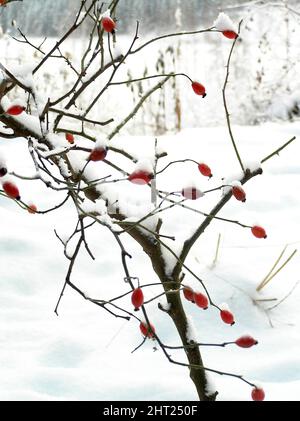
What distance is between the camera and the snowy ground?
6.16 feet

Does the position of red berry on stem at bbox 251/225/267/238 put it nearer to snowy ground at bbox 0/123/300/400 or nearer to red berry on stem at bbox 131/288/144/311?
snowy ground at bbox 0/123/300/400

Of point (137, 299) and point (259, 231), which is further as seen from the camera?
point (259, 231)

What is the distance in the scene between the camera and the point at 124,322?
2.24 meters

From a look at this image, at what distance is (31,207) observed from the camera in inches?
54.3

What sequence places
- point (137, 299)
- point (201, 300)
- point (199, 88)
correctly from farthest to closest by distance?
1. point (199, 88)
2. point (201, 300)
3. point (137, 299)

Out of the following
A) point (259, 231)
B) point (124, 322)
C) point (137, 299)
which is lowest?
point (137, 299)

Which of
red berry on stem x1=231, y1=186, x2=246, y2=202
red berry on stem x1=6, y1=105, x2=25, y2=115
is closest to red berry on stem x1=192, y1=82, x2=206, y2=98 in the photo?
red berry on stem x1=231, y1=186, x2=246, y2=202

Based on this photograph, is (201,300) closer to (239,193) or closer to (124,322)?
(239,193)

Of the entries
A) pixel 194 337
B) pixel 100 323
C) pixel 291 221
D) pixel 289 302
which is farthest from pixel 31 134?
pixel 291 221

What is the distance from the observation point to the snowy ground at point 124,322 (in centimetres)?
188

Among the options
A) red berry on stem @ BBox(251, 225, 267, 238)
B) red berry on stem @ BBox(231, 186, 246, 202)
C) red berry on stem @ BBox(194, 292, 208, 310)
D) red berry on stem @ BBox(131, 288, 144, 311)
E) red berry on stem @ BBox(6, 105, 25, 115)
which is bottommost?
red berry on stem @ BBox(131, 288, 144, 311)

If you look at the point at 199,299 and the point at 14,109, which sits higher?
the point at 14,109

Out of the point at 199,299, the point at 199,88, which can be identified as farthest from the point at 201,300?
the point at 199,88

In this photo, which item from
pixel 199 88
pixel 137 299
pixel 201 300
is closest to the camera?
pixel 137 299
